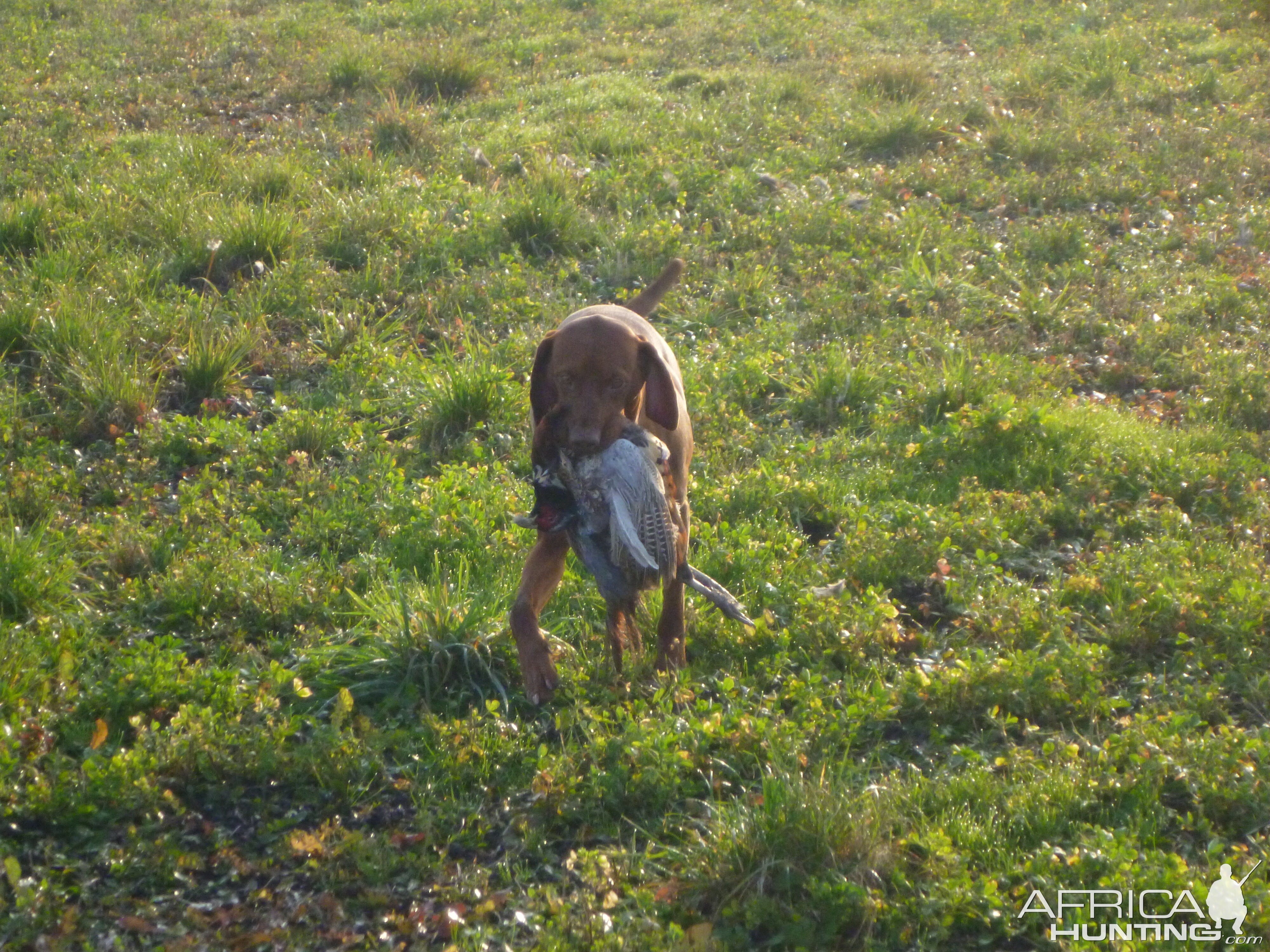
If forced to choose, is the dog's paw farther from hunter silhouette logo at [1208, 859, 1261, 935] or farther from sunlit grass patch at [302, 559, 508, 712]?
hunter silhouette logo at [1208, 859, 1261, 935]

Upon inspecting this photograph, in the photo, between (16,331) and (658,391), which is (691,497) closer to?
(658,391)

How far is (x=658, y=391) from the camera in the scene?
10.9 ft

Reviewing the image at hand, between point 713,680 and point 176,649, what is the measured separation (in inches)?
69.5

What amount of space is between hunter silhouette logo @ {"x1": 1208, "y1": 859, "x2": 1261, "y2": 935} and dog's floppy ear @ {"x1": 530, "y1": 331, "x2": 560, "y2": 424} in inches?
82.2

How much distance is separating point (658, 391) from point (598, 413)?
24cm

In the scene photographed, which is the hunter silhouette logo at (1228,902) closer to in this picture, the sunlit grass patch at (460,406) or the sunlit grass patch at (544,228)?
the sunlit grass patch at (460,406)

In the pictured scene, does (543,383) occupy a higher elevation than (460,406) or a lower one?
higher

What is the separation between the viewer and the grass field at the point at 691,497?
2.93m

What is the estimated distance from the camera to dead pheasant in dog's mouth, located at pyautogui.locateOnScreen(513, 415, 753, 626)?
3.11 m

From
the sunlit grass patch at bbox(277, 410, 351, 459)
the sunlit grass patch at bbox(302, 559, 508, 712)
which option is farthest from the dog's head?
the sunlit grass patch at bbox(277, 410, 351, 459)

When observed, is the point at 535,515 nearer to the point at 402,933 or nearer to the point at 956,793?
the point at 402,933

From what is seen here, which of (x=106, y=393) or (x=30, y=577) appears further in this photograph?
(x=106, y=393)

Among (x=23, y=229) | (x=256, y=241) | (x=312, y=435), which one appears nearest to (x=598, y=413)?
(x=312, y=435)

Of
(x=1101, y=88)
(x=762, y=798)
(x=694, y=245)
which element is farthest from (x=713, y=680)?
(x=1101, y=88)
